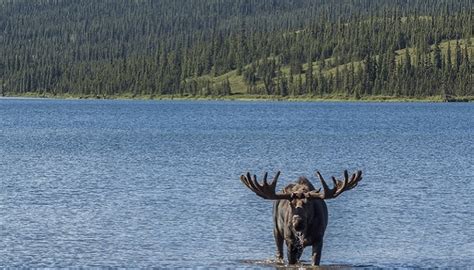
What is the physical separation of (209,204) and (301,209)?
2006cm

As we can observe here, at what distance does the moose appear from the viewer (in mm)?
25453

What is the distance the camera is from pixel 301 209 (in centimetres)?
2533

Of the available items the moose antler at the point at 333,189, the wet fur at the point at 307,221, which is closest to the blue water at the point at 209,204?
the wet fur at the point at 307,221

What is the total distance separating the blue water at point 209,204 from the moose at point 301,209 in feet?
11.3

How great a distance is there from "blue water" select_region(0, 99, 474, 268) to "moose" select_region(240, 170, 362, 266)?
3.43 metres

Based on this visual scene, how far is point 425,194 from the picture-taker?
165 feet

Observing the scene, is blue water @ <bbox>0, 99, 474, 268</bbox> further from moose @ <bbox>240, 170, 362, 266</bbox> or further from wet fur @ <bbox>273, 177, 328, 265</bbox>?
moose @ <bbox>240, 170, 362, 266</bbox>

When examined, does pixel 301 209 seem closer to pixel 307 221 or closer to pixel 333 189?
pixel 307 221

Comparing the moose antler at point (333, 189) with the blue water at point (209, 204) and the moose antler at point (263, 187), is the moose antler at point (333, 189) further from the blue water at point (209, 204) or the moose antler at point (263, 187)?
the blue water at point (209, 204)

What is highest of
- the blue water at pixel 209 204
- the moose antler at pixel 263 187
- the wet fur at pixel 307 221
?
the moose antler at pixel 263 187

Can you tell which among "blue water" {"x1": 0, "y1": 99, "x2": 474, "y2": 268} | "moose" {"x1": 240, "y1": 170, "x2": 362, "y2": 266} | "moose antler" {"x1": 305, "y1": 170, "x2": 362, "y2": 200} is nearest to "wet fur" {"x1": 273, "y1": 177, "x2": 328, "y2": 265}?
"moose" {"x1": 240, "y1": 170, "x2": 362, "y2": 266}

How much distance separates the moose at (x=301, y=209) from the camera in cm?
2545

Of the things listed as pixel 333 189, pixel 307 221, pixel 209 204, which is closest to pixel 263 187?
pixel 307 221

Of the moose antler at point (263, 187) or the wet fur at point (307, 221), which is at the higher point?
the moose antler at point (263, 187)
